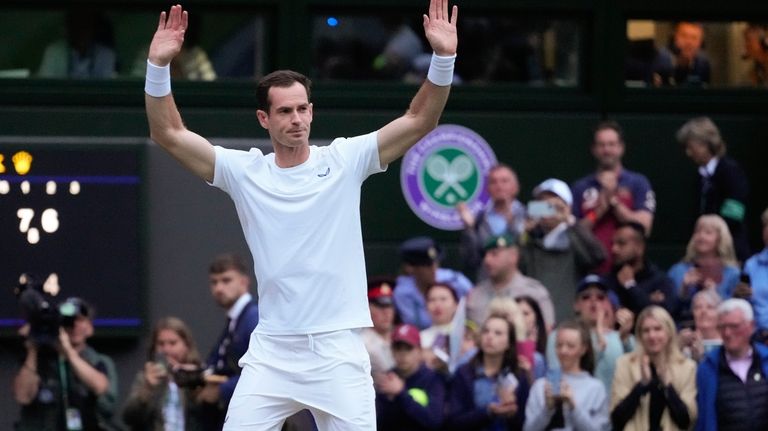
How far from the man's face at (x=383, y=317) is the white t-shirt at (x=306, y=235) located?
3.44 meters

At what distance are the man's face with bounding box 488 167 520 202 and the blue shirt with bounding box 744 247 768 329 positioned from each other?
59.6 inches

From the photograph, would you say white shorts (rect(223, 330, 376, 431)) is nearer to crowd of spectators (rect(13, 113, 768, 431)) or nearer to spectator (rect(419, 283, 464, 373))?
crowd of spectators (rect(13, 113, 768, 431))

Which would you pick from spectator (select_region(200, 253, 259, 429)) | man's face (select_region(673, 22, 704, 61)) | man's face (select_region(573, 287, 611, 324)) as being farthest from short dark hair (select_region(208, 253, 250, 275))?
man's face (select_region(673, 22, 704, 61))

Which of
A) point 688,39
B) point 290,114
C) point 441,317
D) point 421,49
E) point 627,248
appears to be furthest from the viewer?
point 688,39

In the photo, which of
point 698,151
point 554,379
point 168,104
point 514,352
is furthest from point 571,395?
point 168,104

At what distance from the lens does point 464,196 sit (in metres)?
13.6

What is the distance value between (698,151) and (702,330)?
1.83 m

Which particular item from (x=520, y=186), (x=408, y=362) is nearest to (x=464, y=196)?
(x=520, y=186)

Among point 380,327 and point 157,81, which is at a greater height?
point 157,81

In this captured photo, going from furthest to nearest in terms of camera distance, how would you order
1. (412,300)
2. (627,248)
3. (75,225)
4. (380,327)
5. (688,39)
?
(688,39)
(75,225)
(627,248)
(412,300)
(380,327)

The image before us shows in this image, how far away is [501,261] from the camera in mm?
11516

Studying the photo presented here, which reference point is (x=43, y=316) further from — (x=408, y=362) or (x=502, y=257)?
(x=502, y=257)

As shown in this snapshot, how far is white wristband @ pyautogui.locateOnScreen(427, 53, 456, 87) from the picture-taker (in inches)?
295

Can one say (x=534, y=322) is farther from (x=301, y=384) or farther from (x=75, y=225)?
(x=301, y=384)
